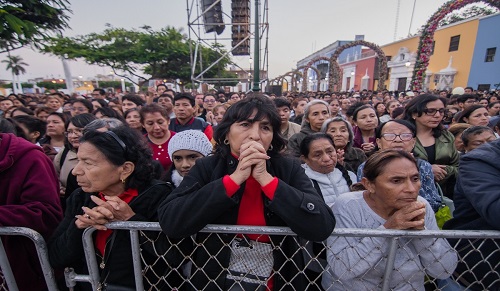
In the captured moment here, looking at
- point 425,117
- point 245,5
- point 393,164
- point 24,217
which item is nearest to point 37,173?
point 24,217

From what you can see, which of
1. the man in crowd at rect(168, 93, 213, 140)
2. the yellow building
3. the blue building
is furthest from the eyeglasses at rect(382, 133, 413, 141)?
the blue building

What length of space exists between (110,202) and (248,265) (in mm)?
832

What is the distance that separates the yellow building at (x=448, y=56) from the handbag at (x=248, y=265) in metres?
22.1

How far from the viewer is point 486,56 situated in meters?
19.8

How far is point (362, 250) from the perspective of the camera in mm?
1542

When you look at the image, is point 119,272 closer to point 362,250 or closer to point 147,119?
point 362,250

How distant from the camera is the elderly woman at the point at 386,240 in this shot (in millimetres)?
1492

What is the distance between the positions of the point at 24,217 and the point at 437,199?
308 cm

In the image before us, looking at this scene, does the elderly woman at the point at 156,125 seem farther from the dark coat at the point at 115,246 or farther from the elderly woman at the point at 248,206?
the elderly woman at the point at 248,206

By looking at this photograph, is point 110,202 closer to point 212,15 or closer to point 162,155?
point 162,155

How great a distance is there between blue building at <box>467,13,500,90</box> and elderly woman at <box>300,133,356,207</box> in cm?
2357

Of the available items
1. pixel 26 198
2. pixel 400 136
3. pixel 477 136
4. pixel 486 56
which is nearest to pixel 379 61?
pixel 486 56

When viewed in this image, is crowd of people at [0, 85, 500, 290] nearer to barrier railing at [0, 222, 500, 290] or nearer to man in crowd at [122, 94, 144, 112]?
barrier railing at [0, 222, 500, 290]

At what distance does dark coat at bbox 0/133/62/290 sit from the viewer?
1.65m
